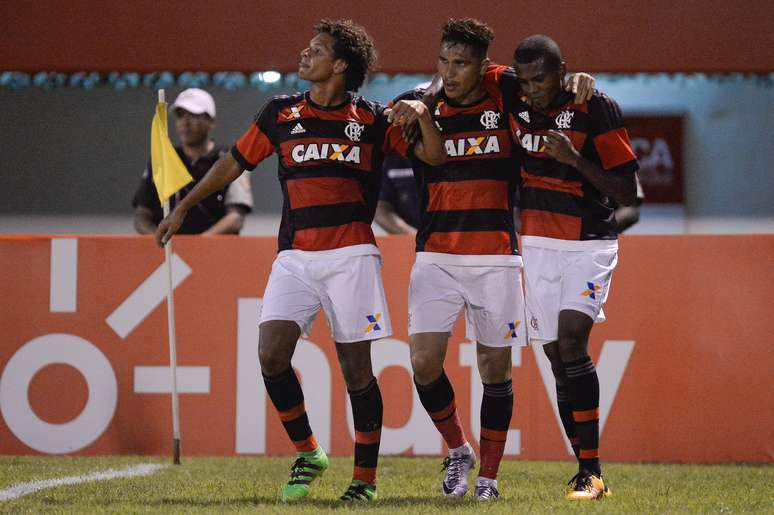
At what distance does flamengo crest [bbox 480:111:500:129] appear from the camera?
5.10 m

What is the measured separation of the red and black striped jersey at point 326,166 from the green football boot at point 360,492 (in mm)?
985

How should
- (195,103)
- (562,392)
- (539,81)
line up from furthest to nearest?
(195,103)
(562,392)
(539,81)

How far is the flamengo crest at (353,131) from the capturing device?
503 centimetres

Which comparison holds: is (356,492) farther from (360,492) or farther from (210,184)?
(210,184)

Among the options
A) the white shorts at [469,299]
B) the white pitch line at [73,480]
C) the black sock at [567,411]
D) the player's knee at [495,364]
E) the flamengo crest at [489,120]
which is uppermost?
the flamengo crest at [489,120]

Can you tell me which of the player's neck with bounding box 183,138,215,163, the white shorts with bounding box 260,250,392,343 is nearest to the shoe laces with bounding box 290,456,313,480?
the white shorts with bounding box 260,250,392,343

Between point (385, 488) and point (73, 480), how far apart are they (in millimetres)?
1502

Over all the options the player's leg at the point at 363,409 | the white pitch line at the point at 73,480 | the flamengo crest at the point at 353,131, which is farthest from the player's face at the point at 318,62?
the white pitch line at the point at 73,480

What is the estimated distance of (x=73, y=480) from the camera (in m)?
5.72

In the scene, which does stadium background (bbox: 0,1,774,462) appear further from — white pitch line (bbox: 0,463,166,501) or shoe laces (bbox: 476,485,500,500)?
shoe laces (bbox: 476,485,500,500)

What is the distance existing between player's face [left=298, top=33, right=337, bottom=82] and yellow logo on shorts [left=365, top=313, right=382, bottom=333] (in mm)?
A: 1015

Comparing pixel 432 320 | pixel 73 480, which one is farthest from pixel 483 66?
pixel 73 480

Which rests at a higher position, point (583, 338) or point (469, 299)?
point (469, 299)

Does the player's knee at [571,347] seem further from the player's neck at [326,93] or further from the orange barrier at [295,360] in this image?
the orange barrier at [295,360]
